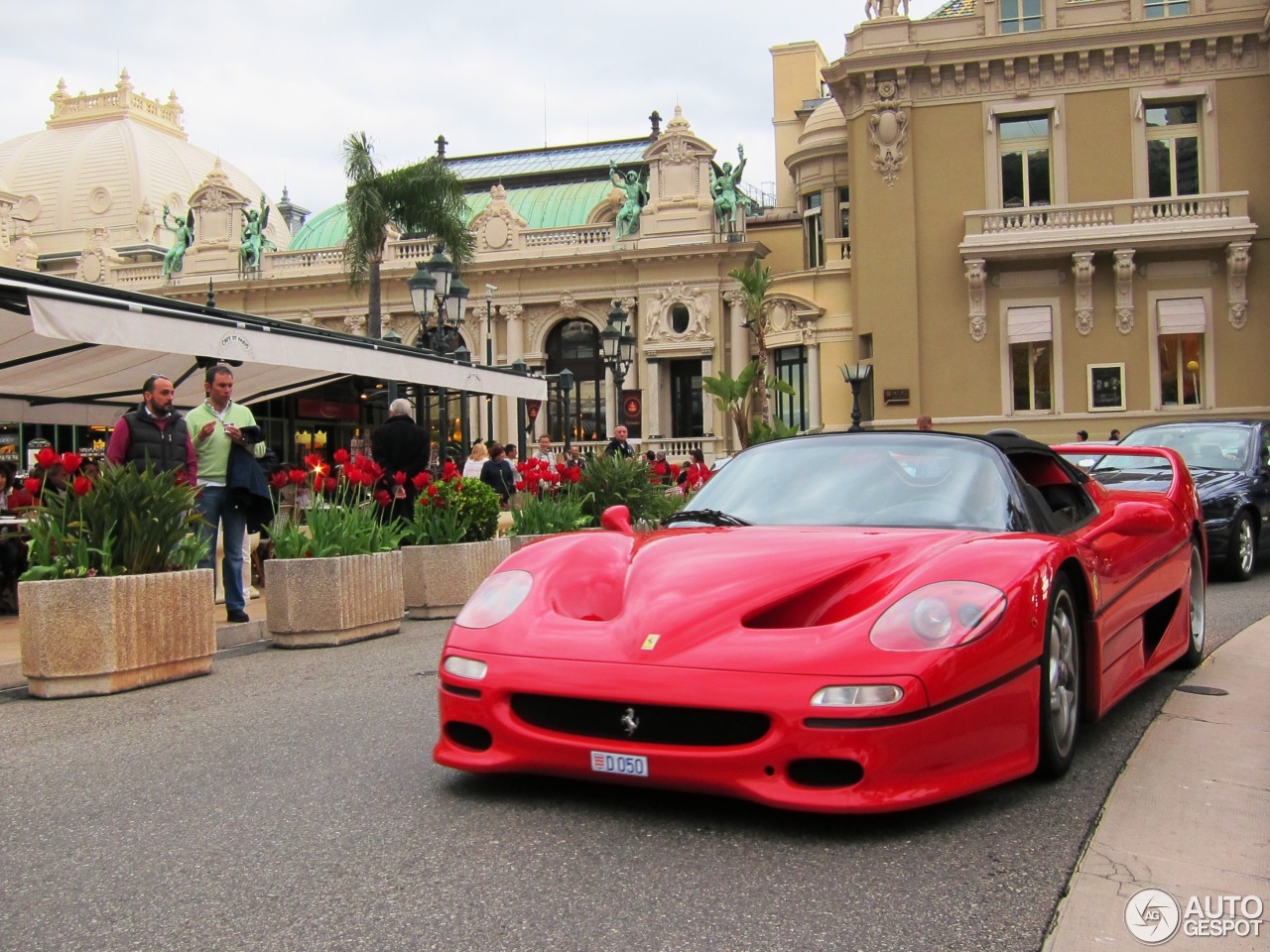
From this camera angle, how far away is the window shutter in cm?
3153

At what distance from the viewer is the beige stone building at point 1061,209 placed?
30.5 metres

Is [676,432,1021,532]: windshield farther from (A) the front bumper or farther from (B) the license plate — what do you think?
(B) the license plate

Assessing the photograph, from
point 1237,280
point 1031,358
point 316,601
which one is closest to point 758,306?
point 1031,358

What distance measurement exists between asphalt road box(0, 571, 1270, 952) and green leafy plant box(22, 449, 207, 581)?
5.63 feet

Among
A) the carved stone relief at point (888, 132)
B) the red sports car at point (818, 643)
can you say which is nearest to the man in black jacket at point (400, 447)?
the red sports car at point (818, 643)

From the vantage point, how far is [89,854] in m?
3.38

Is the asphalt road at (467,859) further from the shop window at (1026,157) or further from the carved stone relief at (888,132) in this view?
the shop window at (1026,157)

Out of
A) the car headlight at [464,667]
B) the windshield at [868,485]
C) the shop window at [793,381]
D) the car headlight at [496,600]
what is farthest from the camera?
the shop window at [793,381]

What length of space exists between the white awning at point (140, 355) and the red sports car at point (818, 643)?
7.25 meters

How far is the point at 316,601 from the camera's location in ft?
25.8

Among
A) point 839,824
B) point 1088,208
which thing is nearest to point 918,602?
point 839,824

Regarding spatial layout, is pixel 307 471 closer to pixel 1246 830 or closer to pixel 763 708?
pixel 763 708

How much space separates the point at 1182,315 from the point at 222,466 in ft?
93.7

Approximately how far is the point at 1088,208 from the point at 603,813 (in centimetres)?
3114
